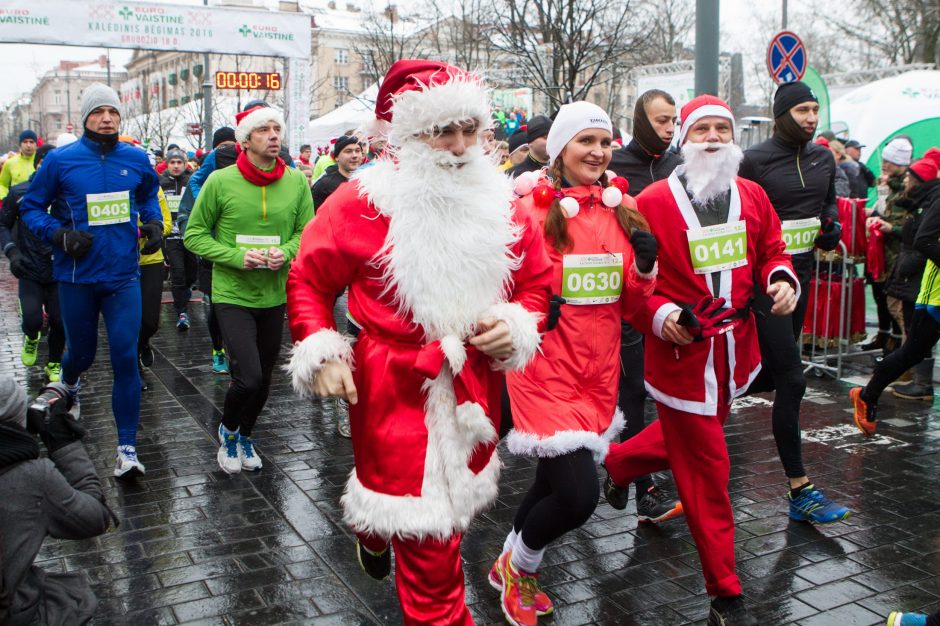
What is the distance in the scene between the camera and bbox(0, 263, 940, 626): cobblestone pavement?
413 centimetres

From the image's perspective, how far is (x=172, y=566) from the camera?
14.9ft

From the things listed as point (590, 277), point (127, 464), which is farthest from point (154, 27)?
point (590, 277)

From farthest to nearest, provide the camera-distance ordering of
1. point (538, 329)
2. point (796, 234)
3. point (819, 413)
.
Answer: point (819, 413) → point (796, 234) → point (538, 329)

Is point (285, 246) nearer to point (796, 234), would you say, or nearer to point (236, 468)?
point (236, 468)

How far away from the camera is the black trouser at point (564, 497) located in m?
3.77

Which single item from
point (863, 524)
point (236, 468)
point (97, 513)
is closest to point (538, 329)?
point (97, 513)

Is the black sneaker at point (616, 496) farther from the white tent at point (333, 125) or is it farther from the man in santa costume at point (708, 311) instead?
the white tent at point (333, 125)

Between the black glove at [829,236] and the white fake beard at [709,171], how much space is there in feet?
5.33

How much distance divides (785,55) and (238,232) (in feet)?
22.2

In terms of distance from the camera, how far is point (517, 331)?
10.2 feet

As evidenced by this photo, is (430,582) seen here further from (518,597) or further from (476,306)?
(518,597)

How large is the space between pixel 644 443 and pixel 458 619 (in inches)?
73.4

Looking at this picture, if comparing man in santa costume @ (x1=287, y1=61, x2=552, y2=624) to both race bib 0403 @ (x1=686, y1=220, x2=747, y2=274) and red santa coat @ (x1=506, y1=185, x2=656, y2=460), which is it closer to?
red santa coat @ (x1=506, y1=185, x2=656, y2=460)

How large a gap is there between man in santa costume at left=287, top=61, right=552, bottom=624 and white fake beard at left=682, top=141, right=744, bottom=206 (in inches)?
46.7
